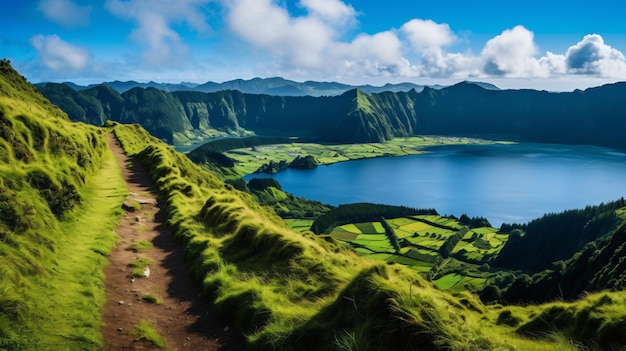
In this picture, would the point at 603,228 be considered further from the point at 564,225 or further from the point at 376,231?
the point at 376,231

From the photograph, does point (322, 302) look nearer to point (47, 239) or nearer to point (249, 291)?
point (249, 291)

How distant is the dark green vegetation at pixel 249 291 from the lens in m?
9.42

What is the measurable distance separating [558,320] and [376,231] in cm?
17846

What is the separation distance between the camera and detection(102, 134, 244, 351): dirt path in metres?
12.4

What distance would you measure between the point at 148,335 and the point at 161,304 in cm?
290

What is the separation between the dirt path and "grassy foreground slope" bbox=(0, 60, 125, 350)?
1.85 feet

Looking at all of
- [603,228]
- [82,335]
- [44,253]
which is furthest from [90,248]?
[603,228]

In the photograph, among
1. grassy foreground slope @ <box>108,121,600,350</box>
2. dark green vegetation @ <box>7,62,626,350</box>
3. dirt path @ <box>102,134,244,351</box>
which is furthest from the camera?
dirt path @ <box>102,134,244,351</box>

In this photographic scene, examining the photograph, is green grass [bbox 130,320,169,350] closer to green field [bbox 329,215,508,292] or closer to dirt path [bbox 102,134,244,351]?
dirt path [bbox 102,134,244,351]

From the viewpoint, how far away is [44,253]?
15.7m

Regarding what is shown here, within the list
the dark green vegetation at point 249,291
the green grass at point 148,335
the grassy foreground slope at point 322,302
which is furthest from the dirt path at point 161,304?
the grassy foreground slope at point 322,302

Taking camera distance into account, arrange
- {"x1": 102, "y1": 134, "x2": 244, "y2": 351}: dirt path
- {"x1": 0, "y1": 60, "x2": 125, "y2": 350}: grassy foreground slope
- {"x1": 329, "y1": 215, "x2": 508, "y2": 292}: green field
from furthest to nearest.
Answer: {"x1": 329, "y1": 215, "x2": 508, "y2": 292}: green field → {"x1": 102, "y1": 134, "x2": 244, "y2": 351}: dirt path → {"x1": 0, "y1": 60, "x2": 125, "y2": 350}: grassy foreground slope

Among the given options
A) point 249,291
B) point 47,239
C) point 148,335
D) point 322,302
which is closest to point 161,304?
point 148,335

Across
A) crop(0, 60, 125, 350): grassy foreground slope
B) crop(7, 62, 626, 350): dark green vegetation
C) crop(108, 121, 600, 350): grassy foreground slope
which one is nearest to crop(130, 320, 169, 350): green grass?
crop(7, 62, 626, 350): dark green vegetation
